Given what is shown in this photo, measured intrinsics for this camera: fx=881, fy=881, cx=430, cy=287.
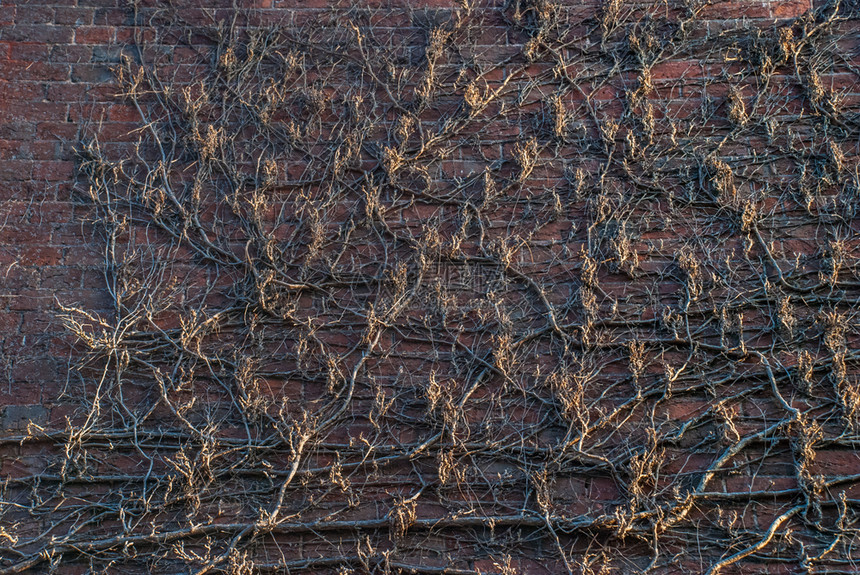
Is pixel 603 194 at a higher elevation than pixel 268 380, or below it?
higher

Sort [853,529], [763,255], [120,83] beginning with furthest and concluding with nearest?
1. [120,83]
2. [763,255]
3. [853,529]

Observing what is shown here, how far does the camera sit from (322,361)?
286cm

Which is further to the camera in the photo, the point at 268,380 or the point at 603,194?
the point at 603,194

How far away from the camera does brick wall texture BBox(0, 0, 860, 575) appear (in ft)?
8.63

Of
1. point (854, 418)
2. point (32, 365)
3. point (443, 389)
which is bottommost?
point (32, 365)

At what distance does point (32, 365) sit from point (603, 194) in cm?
197

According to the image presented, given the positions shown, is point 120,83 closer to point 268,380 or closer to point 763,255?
point 268,380

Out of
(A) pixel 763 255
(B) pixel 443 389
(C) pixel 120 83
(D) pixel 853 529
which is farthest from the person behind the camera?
(C) pixel 120 83

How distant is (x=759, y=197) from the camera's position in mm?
3051

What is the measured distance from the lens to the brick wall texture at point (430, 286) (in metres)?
2.63

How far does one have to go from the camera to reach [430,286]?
296 centimetres

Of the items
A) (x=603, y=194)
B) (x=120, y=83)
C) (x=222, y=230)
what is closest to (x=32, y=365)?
(x=222, y=230)

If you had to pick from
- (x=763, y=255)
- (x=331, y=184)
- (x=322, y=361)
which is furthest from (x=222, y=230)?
(x=763, y=255)

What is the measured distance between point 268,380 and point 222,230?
57 cm
